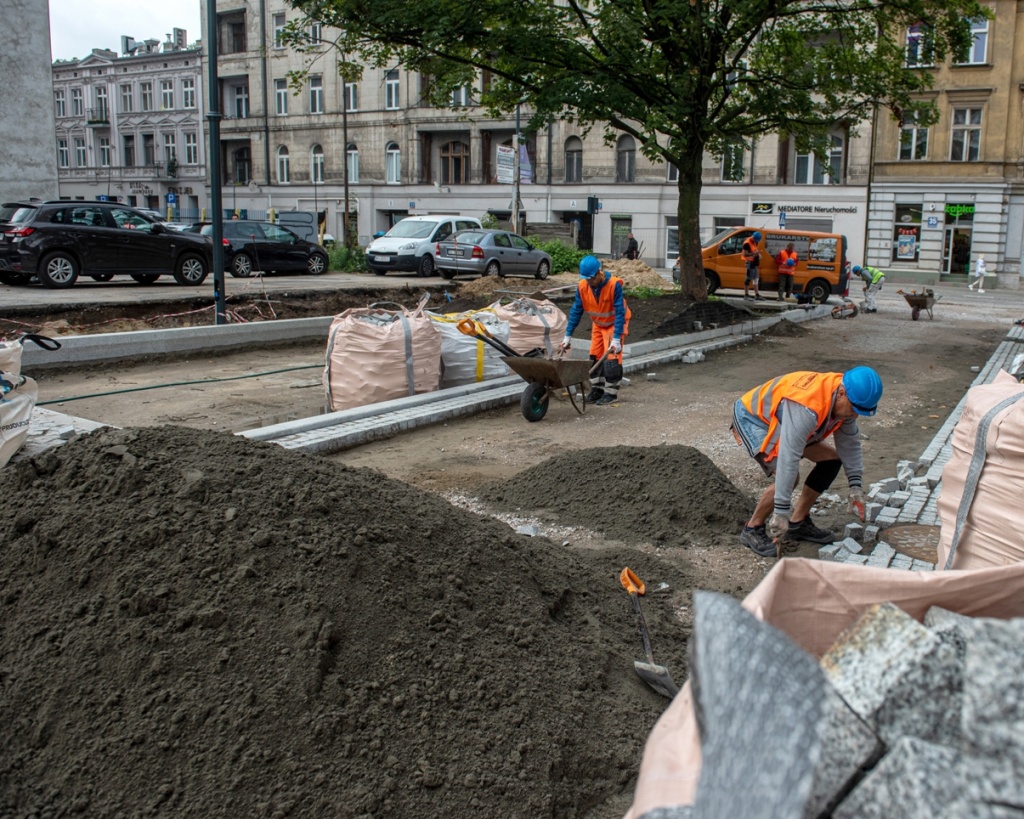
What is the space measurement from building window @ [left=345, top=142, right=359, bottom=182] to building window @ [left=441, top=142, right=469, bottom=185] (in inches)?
202


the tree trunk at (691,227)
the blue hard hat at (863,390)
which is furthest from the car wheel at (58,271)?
the blue hard hat at (863,390)

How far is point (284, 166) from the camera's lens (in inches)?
2168

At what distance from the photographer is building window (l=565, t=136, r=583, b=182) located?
154ft

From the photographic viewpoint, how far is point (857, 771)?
1385 mm

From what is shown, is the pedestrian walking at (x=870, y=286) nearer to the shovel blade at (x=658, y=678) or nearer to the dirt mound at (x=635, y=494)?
the dirt mound at (x=635, y=494)

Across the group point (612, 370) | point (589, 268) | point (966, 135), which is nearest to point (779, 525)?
point (589, 268)

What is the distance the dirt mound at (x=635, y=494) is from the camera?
602cm

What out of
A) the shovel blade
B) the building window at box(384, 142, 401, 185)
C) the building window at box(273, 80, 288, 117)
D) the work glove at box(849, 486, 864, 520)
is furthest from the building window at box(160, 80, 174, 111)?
the shovel blade

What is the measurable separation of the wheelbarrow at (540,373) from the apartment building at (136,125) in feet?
171

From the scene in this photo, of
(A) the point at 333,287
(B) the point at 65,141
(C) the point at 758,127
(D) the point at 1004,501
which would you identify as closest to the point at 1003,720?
(D) the point at 1004,501

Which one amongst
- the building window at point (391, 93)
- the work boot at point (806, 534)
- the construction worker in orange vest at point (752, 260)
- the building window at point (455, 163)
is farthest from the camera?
the building window at point (391, 93)

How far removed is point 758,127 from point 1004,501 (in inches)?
638

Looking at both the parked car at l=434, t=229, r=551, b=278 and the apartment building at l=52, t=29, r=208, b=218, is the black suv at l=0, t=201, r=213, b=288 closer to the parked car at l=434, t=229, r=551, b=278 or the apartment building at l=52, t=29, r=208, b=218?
the parked car at l=434, t=229, r=551, b=278

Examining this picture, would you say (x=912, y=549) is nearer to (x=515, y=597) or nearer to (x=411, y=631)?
(x=515, y=597)
